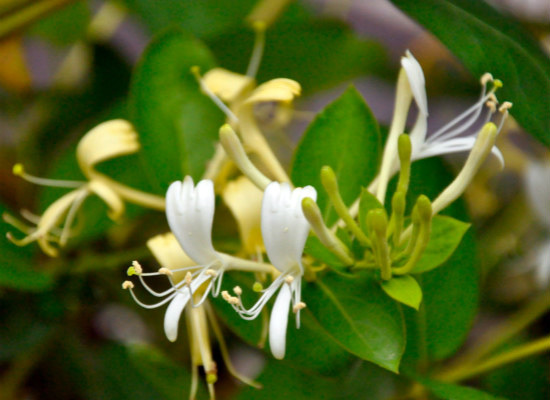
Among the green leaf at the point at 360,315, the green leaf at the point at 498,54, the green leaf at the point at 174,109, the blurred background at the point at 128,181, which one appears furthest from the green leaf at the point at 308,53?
the green leaf at the point at 360,315

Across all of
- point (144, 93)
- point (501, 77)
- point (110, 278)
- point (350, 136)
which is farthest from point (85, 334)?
point (501, 77)

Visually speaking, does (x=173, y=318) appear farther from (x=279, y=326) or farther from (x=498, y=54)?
(x=498, y=54)

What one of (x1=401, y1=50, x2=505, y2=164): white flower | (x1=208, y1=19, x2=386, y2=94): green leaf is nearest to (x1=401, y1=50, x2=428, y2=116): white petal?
(x1=401, y1=50, x2=505, y2=164): white flower

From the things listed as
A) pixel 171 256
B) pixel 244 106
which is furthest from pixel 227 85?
pixel 171 256

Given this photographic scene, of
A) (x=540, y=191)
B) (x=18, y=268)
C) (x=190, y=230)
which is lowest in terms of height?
(x=18, y=268)

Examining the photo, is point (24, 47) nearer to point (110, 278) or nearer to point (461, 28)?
point (110, 278)

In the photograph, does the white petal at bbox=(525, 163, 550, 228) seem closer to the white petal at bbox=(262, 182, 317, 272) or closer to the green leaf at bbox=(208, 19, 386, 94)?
the green leaf at bbox=(208, 19, 386, 94)
